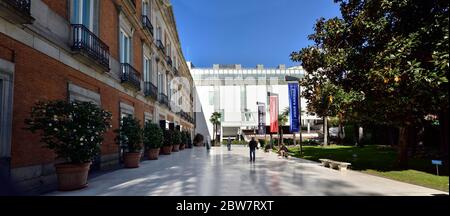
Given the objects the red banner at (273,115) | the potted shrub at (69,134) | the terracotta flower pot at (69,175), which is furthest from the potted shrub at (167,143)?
the terracotta flower pot at (69,175)

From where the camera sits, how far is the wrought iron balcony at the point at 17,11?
6383 mm

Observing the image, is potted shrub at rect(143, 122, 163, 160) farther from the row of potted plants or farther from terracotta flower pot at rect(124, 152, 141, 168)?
the row of potted plants

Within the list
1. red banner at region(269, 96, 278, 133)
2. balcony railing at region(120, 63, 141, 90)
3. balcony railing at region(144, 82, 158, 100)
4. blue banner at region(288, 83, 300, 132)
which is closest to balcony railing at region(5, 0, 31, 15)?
balcony railing at region(120, 63, 141, 90)

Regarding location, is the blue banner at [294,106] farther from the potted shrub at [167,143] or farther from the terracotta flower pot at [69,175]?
the terracotta flower pot at [69,175]

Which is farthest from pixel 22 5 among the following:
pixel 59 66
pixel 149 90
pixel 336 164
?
pixel 149 90

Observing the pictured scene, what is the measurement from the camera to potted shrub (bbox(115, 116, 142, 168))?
13227mm

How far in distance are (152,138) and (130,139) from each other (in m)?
3.48

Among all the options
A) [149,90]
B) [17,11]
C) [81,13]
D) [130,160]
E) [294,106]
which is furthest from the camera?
[294,106]

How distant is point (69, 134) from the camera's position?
7562 mm

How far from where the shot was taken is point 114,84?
14.3 m

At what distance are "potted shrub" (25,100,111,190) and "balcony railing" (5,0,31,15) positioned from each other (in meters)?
2.25

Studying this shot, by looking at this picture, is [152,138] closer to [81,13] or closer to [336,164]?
[81,13]

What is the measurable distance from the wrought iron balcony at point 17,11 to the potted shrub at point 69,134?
6.75 ft

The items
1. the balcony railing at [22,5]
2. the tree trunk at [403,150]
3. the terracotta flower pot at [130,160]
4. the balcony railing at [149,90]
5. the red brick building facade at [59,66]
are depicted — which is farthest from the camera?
the balcony railing at [149,90]
